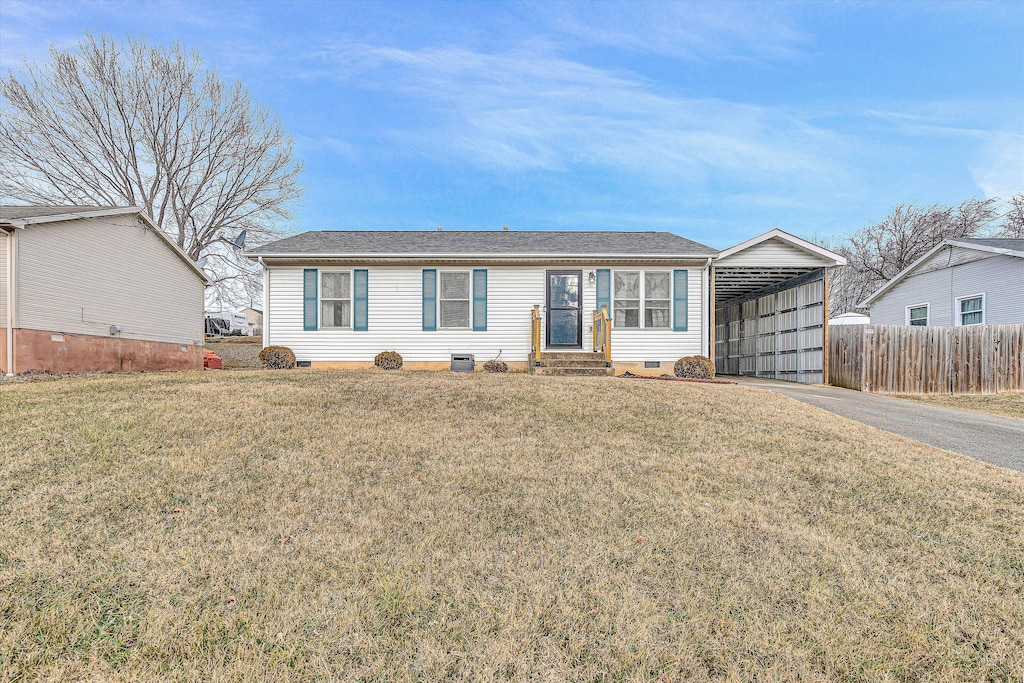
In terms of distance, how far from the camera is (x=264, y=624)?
2775 millimetres

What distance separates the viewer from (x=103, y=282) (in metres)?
12.9

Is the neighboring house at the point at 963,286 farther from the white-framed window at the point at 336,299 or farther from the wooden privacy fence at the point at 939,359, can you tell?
the white-framed window at the point at 336,299

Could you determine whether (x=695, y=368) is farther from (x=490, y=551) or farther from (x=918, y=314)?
(x=918, y=314)

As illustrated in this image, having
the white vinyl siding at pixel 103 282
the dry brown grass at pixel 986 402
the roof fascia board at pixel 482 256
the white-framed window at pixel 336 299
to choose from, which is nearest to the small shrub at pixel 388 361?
the white-framed window at pixel 336 299

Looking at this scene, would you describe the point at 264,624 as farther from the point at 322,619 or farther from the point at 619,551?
the point at 619,551

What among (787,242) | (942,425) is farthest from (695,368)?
(942,425)

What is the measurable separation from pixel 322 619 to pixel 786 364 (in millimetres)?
15398

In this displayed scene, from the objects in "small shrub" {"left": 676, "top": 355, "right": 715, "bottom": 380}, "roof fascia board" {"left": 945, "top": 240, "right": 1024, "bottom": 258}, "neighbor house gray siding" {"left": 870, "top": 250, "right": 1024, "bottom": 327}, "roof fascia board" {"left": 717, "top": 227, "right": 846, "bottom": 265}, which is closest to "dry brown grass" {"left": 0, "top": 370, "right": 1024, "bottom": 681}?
"small shrub" {"left": 676, "top": 355, "right": 715, "bottom": 380}

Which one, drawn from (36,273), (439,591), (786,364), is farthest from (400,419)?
(786,364)

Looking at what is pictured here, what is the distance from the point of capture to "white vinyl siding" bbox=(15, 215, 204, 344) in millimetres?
11102

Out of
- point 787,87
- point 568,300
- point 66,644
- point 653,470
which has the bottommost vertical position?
point 66,644

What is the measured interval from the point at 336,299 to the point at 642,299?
308 inches

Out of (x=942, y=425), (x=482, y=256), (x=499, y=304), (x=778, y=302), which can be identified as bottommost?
(x=942, y=425)

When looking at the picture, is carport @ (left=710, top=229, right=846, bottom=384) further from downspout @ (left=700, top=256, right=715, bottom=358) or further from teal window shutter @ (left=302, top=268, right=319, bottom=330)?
teal window shutter @ (left=302, top=268, right=319, bottom=330)
